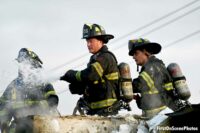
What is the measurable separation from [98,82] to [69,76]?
0.51 metres

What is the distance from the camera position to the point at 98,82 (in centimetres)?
651

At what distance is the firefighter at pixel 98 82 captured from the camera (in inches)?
251

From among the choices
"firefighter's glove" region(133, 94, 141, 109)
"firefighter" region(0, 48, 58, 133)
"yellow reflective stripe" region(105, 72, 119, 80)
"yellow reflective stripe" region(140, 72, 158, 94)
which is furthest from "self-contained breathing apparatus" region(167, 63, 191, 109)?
"firefighter" region(0, 48, 58, 133)

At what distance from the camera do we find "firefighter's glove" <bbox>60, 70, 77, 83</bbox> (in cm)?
638

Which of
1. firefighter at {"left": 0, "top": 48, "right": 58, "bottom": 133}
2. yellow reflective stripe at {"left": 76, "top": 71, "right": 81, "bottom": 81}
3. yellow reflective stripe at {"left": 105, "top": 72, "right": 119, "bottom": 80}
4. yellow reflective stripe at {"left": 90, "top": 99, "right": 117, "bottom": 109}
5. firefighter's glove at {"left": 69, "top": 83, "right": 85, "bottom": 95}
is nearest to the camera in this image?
yellow reflective stripe at {"left": 76, "top": 71, "right": 81, "bottom": 81}

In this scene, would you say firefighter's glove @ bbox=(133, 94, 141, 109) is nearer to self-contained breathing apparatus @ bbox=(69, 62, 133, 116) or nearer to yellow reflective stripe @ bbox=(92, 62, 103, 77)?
self-contained breathing apparatus @ bbox=(69, 62, 133, 116)

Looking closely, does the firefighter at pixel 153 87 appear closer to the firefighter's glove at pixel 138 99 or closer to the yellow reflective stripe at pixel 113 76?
the firefighter's glove at pixel 138 99

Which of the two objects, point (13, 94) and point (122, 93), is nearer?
point (122, 93)

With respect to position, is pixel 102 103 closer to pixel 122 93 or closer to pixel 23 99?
pixel 122 93

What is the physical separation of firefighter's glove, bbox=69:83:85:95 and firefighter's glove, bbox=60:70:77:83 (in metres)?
0.31

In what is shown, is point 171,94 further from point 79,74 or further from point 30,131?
point 30,131

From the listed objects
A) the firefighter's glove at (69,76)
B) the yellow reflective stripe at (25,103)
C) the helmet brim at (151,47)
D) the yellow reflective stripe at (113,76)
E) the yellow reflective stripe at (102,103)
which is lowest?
the yellow reflective stripe at (102,103)

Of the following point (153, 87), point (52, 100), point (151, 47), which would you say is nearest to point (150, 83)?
point (153, 87)

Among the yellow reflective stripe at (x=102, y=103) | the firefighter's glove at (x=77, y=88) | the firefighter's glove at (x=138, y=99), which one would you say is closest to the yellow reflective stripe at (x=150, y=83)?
the firefighter's glove at (x=138, y=99)
